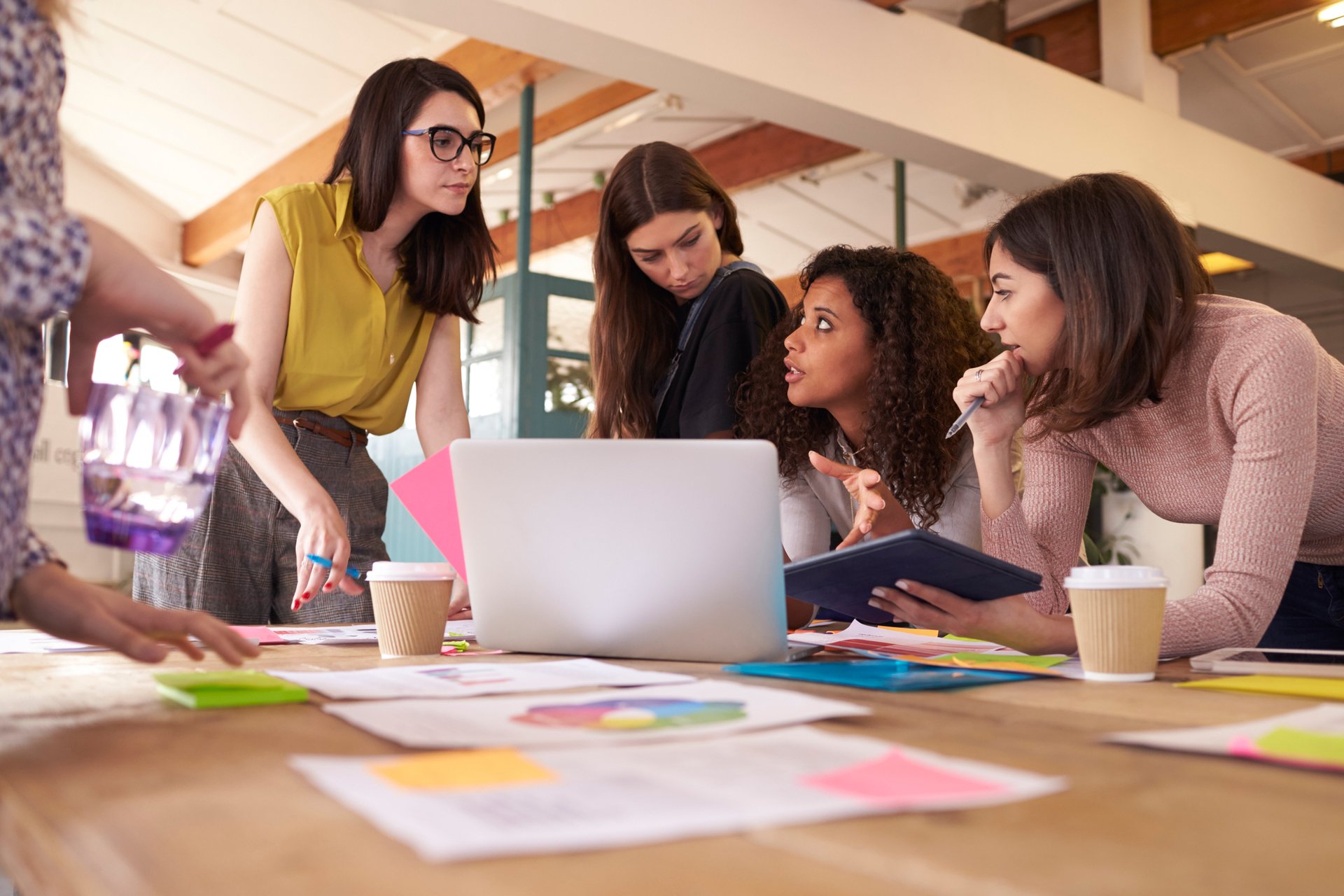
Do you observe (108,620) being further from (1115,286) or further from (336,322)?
(1115,286)

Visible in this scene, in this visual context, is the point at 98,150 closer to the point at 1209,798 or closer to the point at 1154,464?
the point at 1154,464

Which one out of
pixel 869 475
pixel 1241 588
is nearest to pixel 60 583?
pixel 869 475

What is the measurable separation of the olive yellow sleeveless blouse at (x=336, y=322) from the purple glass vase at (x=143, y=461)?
99 cm

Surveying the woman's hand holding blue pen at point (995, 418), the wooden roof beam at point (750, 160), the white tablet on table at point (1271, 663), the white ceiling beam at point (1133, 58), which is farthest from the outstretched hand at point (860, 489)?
the white ceiling beam at point (1133, 58)

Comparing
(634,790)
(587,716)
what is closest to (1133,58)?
(587,716)

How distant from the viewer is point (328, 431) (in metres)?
1.69

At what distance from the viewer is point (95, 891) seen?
349 mm

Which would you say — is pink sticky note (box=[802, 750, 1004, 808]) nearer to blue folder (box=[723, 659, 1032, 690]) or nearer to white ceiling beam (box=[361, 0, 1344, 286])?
blue folder (box=[723, 659, 1032, 690])

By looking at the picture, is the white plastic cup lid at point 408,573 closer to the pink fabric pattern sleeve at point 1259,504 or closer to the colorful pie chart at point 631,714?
the colorful pie chart at point 631,714

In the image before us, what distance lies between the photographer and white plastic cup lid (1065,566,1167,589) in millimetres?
886

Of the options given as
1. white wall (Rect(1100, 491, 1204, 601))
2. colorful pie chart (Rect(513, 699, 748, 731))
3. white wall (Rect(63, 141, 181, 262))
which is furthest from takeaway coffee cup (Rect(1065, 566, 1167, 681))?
white wall (Rect(63, 141, 181, 262))

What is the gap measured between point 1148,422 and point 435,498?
944 mm

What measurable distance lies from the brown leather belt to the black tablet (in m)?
0.91

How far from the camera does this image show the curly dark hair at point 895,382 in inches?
73.0
